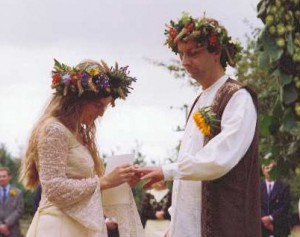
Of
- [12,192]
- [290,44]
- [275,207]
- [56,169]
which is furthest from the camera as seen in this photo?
[12,192]

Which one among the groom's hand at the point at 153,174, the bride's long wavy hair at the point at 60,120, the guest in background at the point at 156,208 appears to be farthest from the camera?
the guest in background at the point at 156,208

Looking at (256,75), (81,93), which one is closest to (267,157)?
(81,93)

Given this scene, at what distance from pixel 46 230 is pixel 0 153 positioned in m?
17.8

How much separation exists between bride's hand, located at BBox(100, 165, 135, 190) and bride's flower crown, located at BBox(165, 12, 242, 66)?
830mm

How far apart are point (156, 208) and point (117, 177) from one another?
7.15m

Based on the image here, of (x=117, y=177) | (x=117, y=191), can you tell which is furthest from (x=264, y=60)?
(x=117, y=191)

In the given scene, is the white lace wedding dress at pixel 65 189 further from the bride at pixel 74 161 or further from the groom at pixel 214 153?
the groom at pixel 214 153

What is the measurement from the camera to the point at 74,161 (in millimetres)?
5145

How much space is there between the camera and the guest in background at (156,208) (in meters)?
12.0

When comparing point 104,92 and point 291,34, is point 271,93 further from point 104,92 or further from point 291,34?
point 291,34

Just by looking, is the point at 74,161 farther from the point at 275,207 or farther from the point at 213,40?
the point at 275,207

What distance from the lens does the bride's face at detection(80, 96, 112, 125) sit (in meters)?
5.35

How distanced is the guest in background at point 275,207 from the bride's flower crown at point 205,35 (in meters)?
6.41

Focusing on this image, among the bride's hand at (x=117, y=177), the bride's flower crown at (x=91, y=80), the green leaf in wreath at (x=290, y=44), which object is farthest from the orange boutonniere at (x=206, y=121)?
the green leaf in wreath at (x=290, y=44)
